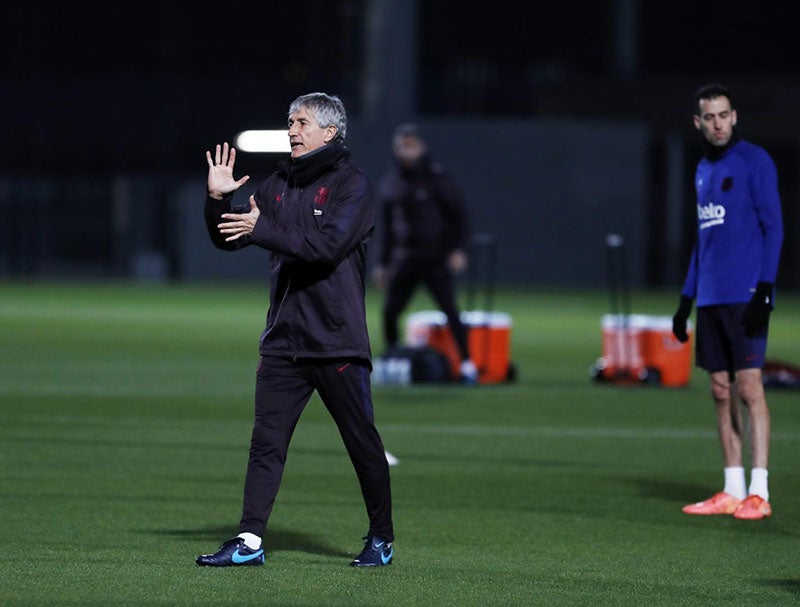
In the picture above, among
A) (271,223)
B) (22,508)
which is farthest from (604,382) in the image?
(271,223)

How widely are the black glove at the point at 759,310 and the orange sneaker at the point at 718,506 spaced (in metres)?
0.93

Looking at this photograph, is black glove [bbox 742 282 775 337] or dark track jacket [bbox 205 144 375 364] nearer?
dark track jacket [bbox 205 144 375 364]

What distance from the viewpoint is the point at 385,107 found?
4153 centimetres

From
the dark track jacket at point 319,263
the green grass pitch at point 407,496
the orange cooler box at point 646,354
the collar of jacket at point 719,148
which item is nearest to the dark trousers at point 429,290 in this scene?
the green grass pitch at point 407,496

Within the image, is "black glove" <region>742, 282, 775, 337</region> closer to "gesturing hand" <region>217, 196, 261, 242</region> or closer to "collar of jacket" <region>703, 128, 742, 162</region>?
"collar of jacket" <region>703, 128, 742, 162</region>

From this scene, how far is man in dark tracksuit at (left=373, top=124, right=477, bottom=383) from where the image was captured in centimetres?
1559

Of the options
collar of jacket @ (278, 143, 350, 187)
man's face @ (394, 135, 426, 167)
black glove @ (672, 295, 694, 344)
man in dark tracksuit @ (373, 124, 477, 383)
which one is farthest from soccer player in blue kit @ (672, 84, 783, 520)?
man's face @ (394, 135, 426, 167)

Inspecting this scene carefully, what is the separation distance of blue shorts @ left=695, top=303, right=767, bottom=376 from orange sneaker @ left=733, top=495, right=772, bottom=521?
0.65 metres

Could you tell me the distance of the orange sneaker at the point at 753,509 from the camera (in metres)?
8.66

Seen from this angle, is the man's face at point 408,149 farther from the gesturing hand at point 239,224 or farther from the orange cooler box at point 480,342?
the gesturing hand at point 239,224

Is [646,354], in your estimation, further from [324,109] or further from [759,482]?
[324,109]

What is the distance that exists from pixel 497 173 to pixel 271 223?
36.1 metres

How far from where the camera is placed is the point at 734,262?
868cm

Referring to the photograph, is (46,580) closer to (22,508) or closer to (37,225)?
(22,508)
